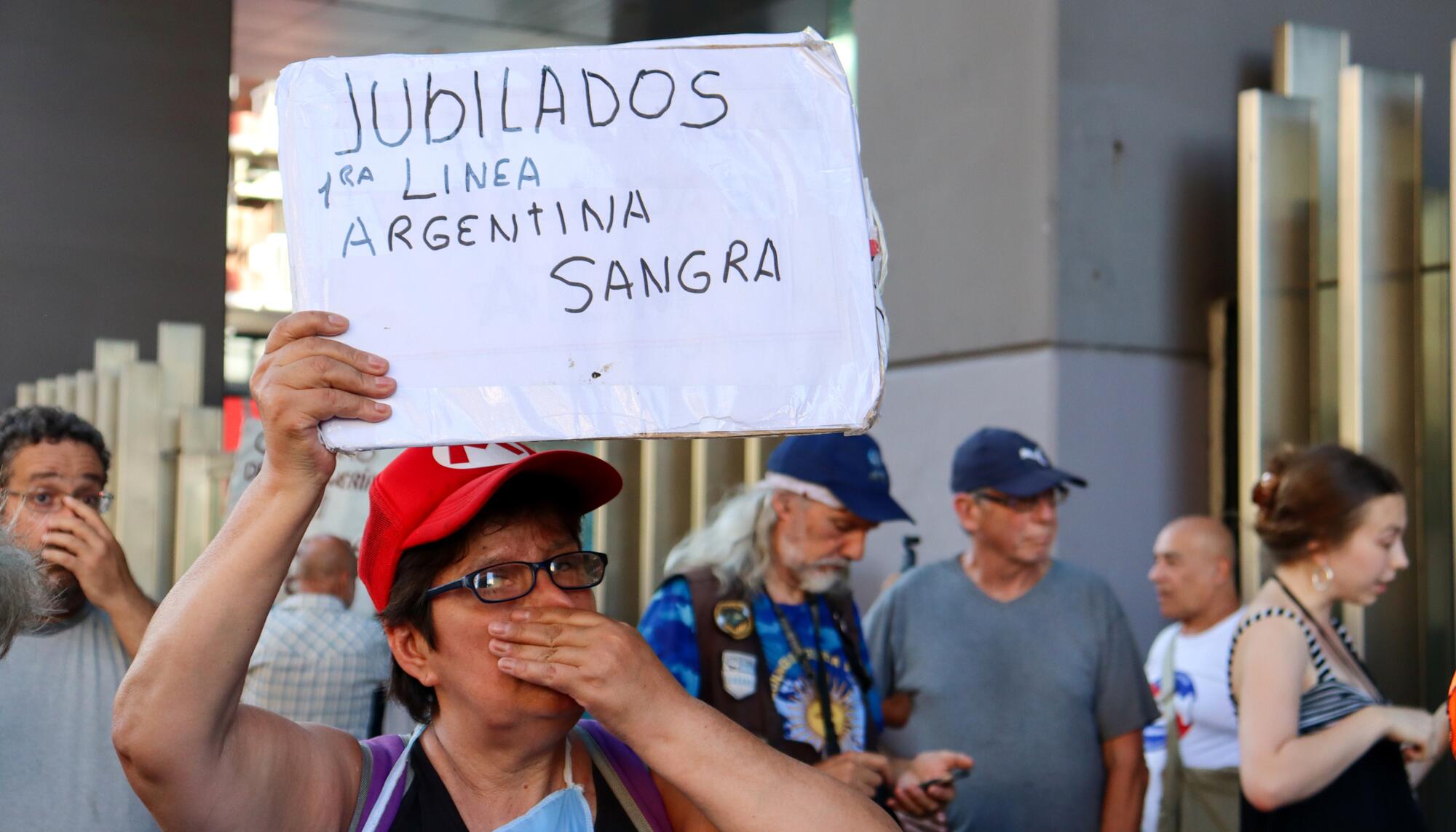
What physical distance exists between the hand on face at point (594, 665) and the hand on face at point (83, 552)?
137 centimetres

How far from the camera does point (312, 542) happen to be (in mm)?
4824

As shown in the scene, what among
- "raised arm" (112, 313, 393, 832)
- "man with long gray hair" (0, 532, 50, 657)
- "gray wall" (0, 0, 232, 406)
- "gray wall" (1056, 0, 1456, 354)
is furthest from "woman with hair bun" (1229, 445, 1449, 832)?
"gray wall" (0, 0, 232, 406)

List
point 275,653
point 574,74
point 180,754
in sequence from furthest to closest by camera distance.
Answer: point 275,653 → point 574,74 → point 180,754

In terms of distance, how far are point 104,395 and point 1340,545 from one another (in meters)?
4.84

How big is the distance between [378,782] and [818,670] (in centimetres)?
183

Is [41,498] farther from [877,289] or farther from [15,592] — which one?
[877,289]

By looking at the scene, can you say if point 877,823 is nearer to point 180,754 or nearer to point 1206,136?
point 180,754

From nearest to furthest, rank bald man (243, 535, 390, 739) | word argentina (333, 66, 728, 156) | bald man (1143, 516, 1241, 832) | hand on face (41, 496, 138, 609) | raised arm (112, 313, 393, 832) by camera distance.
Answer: raised arm (112, 313, 393, 832) < word argentina (333, 66, 728, 156) < hand on face (41, 496, 138, 609) < bald man (243, 535, 390, 739) < bald man (1143, 516, 1241, 832)

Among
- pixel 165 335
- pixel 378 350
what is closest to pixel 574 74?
pixel 378 350

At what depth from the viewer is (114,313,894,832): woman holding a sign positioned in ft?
5.19

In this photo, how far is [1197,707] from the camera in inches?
183

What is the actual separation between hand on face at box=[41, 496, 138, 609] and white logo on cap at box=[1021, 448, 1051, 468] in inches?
93.7

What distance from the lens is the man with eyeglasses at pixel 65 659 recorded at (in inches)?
103

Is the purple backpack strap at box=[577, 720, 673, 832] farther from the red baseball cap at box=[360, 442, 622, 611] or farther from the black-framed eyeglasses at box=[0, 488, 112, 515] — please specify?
the black-framed eyeglasses at box=[0, 488, 112, 515]
